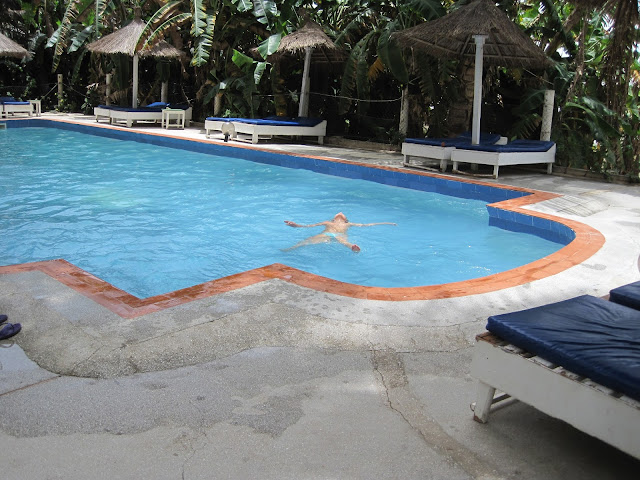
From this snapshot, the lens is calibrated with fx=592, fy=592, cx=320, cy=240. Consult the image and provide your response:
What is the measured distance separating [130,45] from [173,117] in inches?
91.6

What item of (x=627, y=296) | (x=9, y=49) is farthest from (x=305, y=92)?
(x=627, y=296)

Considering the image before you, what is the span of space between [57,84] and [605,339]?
24.8 metres

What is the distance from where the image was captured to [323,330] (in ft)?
11.0

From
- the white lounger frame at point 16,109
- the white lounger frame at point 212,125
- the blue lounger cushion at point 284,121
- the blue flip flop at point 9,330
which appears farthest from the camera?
the white lounger frame at point 16,109

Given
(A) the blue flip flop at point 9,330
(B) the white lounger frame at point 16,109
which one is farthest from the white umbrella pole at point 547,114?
(B) the white lounger frame at point 16,109

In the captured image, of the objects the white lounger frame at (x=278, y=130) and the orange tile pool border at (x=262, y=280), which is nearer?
the orange tile pool border at (x=262, y=280)

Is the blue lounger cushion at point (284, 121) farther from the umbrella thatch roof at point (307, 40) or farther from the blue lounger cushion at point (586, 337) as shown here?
the blue lounger cushion at point (586, 337)

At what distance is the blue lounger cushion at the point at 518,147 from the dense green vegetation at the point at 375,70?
897mm

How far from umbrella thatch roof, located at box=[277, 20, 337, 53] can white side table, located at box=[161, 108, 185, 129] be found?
15.4 ft

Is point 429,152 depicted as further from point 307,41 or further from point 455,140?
point 307,41

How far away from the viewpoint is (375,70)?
42.2 feet

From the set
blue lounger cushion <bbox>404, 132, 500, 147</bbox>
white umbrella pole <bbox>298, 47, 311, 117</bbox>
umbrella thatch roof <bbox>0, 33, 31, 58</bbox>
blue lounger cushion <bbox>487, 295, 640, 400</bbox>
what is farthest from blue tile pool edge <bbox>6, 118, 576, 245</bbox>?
blue lounger cushion <bbox>487, 295, 640, 400</bbox>

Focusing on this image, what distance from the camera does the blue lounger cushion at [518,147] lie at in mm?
9612

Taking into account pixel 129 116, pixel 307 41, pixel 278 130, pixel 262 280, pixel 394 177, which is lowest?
pixel 262 280
